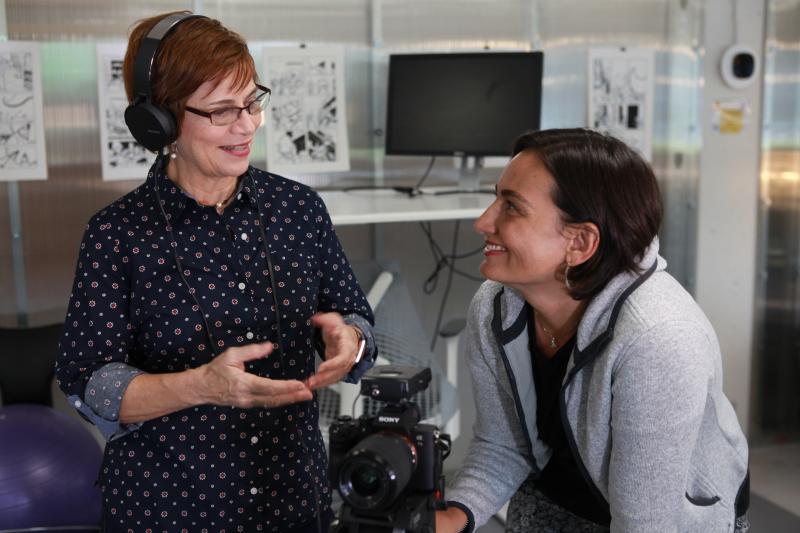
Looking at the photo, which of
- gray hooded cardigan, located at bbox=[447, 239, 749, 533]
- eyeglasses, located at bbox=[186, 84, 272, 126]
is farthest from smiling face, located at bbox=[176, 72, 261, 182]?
gray hooded cardigan, located at bbox=[447, 239, 749, 533]

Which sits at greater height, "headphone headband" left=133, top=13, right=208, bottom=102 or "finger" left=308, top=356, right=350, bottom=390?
"headphone headband" left=133, top=13, right=208, bottom=102

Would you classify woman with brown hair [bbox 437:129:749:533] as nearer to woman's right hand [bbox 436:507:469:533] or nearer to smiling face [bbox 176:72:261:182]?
woman's right hand [bbox 436:507:469:533]

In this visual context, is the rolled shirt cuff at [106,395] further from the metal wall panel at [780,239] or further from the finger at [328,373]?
the metal wall panel at [780,239]

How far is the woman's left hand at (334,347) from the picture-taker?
4.12 ft

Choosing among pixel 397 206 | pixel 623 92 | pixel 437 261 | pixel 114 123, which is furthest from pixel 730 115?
pixel 114 123

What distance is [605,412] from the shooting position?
52.2 inches

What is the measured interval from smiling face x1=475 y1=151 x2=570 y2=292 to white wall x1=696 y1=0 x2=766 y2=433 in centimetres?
244

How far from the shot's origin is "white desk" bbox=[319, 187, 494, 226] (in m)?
2.58

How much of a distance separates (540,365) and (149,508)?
659 mm

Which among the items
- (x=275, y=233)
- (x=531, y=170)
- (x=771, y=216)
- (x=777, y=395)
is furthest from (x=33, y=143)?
(x=777, y=395)

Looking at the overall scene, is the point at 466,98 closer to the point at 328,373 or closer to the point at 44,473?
the point at 44,473

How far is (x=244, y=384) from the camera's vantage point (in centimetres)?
114

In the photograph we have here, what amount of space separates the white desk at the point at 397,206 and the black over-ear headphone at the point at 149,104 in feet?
3.86

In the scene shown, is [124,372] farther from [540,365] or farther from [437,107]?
[437,107]
